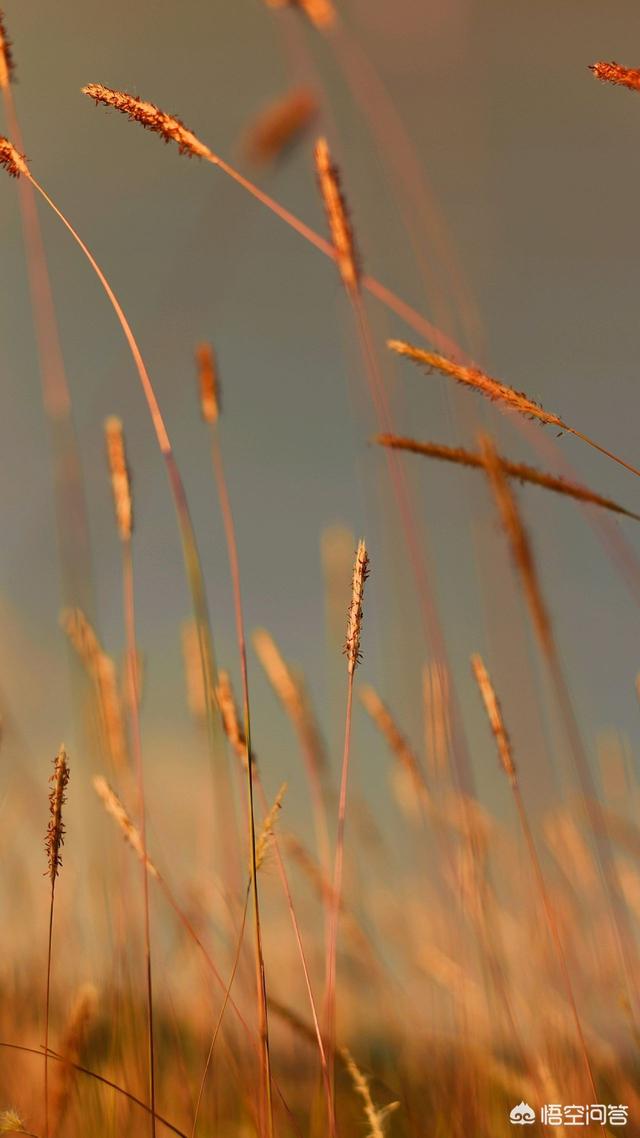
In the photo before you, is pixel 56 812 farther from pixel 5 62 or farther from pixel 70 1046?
pixel 5 62

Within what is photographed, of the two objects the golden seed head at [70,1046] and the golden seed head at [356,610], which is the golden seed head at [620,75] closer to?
the golden seed head at [356,610]

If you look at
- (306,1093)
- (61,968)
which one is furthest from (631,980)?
(61,968)

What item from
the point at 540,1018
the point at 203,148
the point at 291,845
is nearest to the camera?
the point at 203,148

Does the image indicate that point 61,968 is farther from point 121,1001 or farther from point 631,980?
point 631,980

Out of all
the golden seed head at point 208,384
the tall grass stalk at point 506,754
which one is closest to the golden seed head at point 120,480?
the golden seed head at point 208,384

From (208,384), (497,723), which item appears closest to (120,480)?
(208,384)
